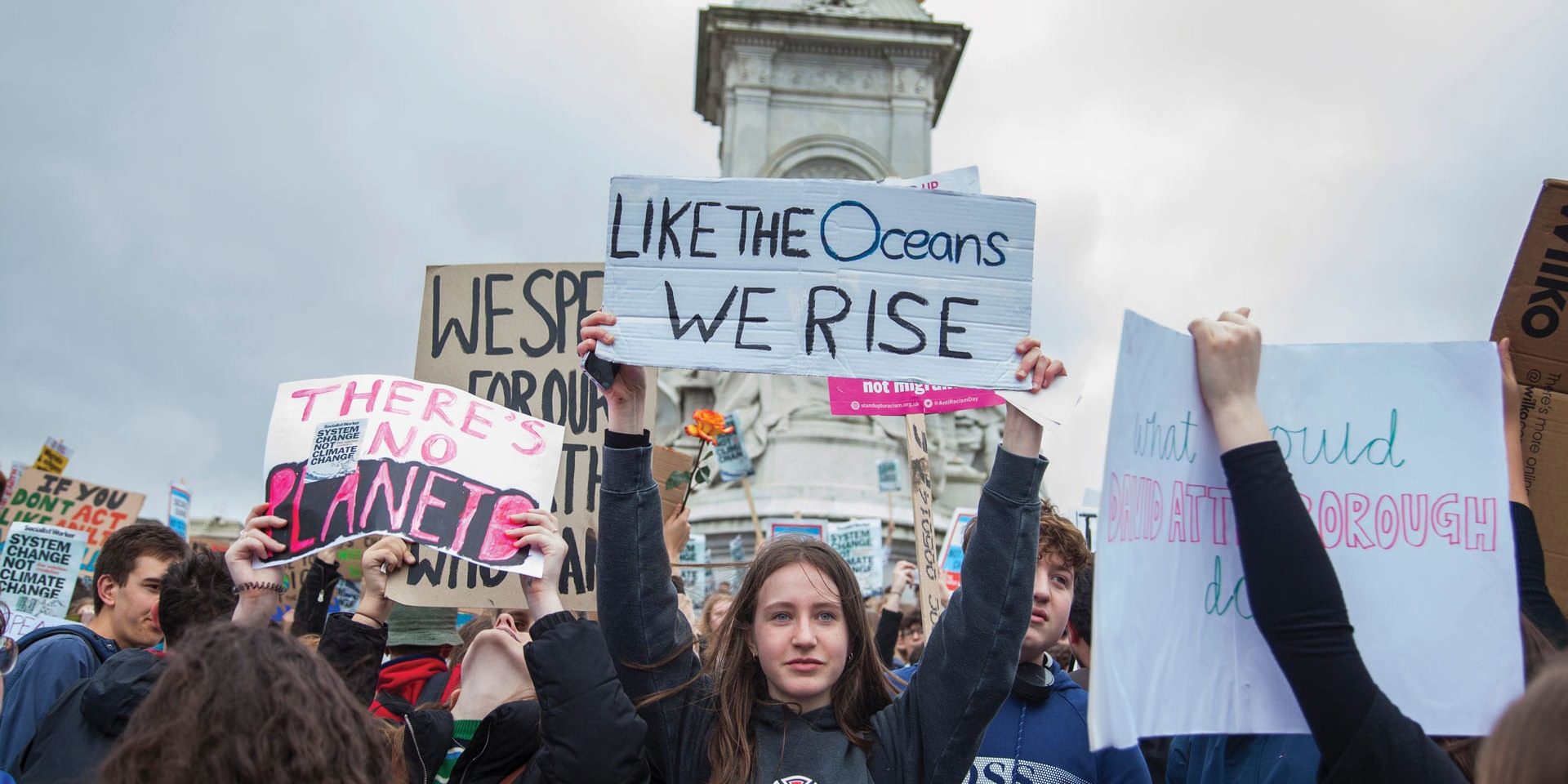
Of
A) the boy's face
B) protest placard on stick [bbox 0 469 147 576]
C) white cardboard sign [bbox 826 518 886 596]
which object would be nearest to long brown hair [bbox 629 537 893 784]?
the boy's face

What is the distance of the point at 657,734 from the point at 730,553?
55.3ft

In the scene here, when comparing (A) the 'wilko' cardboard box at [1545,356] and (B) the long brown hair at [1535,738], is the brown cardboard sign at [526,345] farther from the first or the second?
(B) the long brown hair at [1535,738]

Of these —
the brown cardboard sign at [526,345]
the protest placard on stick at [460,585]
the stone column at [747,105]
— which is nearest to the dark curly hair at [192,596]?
the protest placard on stick at [460,585]

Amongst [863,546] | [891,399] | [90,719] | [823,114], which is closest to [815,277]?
[90,719]

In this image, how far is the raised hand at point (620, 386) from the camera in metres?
2.67

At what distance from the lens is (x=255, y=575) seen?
312 centimetres

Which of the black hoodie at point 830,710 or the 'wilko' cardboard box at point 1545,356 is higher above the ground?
the 'wilko' cardboard box at point 1545,356

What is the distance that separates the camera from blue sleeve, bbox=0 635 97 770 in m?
3.67

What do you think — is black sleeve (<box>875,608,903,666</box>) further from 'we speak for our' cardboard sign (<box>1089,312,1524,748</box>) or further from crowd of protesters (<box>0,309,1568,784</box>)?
'we speak for our' cardboard sign (<box>1089,312,1524,748</box>)

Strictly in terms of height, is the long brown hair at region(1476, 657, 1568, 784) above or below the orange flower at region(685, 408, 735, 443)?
below

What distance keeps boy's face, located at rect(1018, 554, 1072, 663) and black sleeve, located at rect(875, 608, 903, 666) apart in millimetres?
2195

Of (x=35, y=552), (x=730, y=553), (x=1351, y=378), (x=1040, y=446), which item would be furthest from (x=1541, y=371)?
(x=730, y=553)

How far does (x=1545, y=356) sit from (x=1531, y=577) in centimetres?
78

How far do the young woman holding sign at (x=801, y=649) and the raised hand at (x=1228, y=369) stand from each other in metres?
0.40
